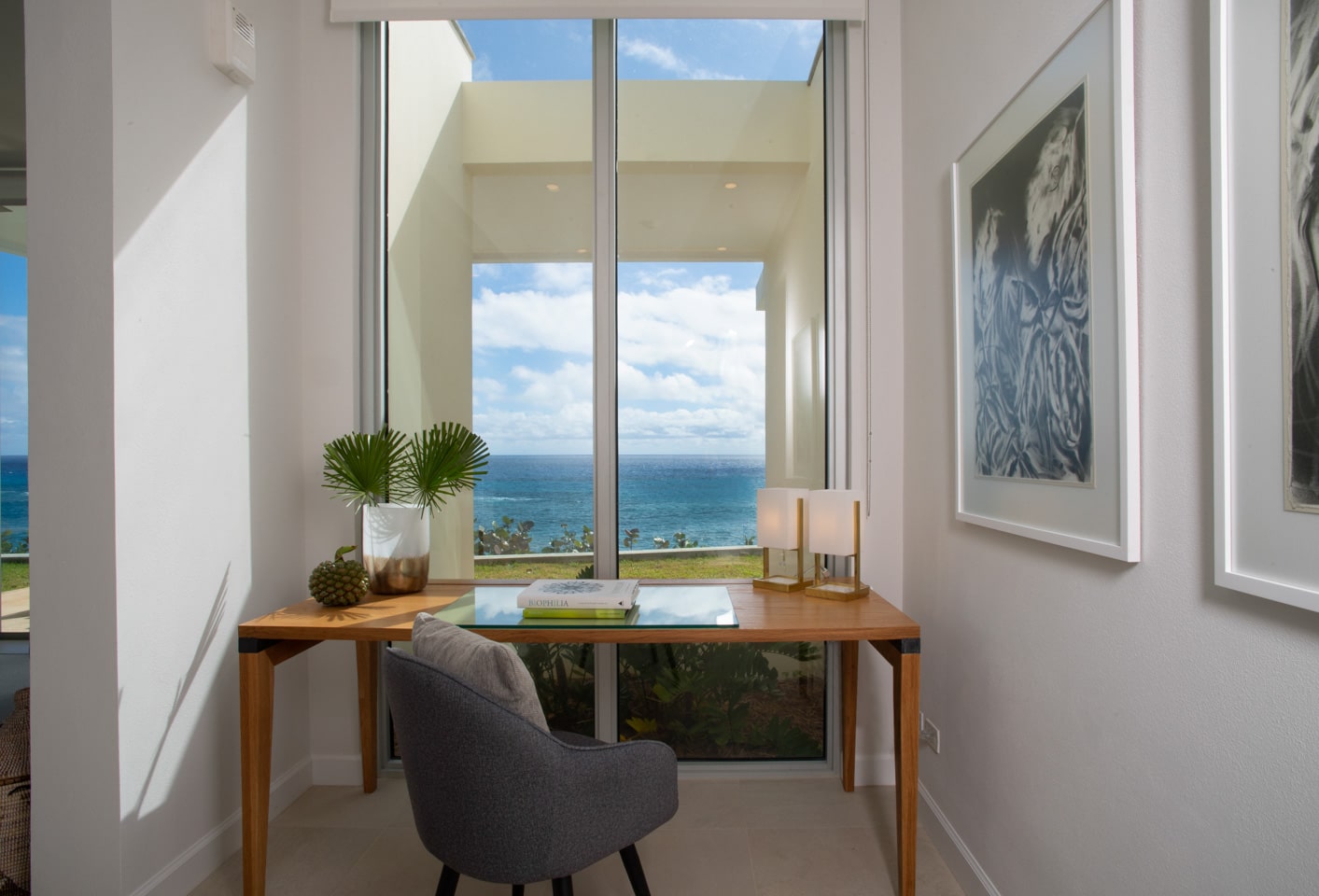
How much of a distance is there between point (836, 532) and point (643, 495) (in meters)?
0.72

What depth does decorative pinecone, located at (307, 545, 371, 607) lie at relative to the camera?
208 cm

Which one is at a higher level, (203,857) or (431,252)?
(431,252)

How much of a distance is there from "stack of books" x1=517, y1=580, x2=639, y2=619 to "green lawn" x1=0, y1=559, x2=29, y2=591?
10.1 feet

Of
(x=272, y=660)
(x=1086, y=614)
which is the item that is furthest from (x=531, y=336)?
(x=1086, y=614)

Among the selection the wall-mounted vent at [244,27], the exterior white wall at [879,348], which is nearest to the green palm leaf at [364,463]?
the wall-mounted vent at [244,27]

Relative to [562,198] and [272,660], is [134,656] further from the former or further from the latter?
[562,198]

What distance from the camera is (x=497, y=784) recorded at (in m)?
1.31

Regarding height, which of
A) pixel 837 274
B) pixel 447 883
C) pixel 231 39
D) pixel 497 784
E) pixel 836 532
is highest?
pixel 231 39

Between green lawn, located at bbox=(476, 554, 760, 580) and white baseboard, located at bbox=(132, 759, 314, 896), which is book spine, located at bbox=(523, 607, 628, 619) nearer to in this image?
green lawn, located at bbox=(476, 554, 760, 580)

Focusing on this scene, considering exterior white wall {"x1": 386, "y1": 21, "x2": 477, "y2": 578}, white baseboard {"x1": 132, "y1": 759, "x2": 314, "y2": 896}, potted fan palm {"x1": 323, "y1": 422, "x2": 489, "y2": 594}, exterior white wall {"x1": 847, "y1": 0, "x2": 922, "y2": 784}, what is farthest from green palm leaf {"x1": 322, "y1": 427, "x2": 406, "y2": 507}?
exterior white wall {"x1": 847, "y1": 0, "x2": 922, "y2": 784}

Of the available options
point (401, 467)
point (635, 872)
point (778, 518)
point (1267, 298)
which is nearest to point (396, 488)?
point (401, 467)

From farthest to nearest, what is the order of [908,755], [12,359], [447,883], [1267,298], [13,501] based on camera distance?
[13,501] → [12,359] → [908,755] → [447,883] → [1267,298]

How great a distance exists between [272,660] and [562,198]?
1752 mm

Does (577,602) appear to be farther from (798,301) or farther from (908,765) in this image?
(798,301)
